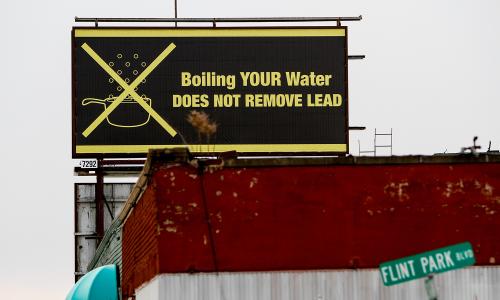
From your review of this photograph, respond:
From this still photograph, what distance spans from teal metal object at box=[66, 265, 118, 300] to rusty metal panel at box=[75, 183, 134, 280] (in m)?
19.2

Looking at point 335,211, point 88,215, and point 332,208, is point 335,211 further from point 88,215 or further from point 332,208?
point 88,215

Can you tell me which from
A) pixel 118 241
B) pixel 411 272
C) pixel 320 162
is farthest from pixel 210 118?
pixel 411 272

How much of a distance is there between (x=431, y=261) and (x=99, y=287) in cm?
1668

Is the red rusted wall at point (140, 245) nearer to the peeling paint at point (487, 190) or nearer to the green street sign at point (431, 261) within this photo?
the peeling paint at point (487, 190)

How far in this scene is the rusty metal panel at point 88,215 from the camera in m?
48.4

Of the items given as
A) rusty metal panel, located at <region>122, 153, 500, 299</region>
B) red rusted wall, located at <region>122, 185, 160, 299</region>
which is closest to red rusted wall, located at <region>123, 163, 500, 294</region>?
rusty metal panel, located at <region>122, 153, 500, 299</region>

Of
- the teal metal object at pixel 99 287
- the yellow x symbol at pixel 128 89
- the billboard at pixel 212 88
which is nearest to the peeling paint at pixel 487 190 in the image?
the teal metal object at pixel 99 287

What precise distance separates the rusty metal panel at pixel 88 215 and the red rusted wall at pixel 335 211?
1102 inches

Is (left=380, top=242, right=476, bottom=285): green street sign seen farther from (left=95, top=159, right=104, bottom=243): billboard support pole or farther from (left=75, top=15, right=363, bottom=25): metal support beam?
(left=95, top=159, right=104, bottom=243): billboard support pole

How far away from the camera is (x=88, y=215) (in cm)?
4878

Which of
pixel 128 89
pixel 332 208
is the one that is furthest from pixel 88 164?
pixel 332 208

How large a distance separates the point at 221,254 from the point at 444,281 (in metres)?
3.38

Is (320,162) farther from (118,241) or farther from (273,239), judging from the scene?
(118,241)

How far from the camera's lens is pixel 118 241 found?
32750mm
